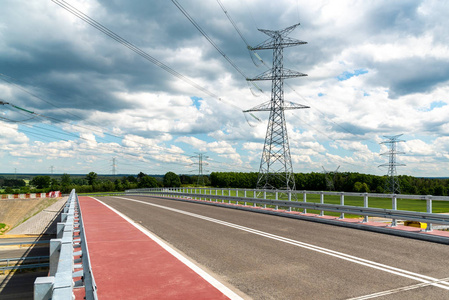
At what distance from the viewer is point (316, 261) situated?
7.91 metres

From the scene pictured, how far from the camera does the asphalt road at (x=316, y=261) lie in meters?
5.89

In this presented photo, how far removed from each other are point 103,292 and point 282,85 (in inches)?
1248

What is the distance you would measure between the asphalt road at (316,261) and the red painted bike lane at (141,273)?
577mm

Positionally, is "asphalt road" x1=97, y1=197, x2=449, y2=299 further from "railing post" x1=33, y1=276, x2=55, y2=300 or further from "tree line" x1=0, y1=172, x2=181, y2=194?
"tree line" x1=0, y1=172, x2=181, y2=194

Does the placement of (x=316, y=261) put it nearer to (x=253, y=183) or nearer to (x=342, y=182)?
(x=342, y=182)

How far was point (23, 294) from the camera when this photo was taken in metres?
25.4

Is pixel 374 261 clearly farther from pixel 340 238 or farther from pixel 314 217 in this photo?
pixel 314 217

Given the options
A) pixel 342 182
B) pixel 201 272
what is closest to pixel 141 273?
pixel 201 272

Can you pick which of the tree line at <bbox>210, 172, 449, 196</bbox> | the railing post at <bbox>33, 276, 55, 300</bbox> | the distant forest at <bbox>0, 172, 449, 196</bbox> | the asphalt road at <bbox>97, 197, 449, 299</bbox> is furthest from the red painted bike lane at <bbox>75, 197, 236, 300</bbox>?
the tree line at <bbox>210, 172, 449, 196</bbox>

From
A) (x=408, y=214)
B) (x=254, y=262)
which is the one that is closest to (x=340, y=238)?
(x=408, y=214)

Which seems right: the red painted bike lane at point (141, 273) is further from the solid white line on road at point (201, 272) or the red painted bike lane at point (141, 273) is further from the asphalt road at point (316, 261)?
the asphalt road at point (316, 261)

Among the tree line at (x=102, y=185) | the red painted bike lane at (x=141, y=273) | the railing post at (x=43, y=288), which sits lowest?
the tree line at (x=102, y=185)

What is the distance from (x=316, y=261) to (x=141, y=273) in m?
4.01

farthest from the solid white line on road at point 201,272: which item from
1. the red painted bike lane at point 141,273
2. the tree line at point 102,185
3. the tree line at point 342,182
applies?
the tree line at point 342,182
